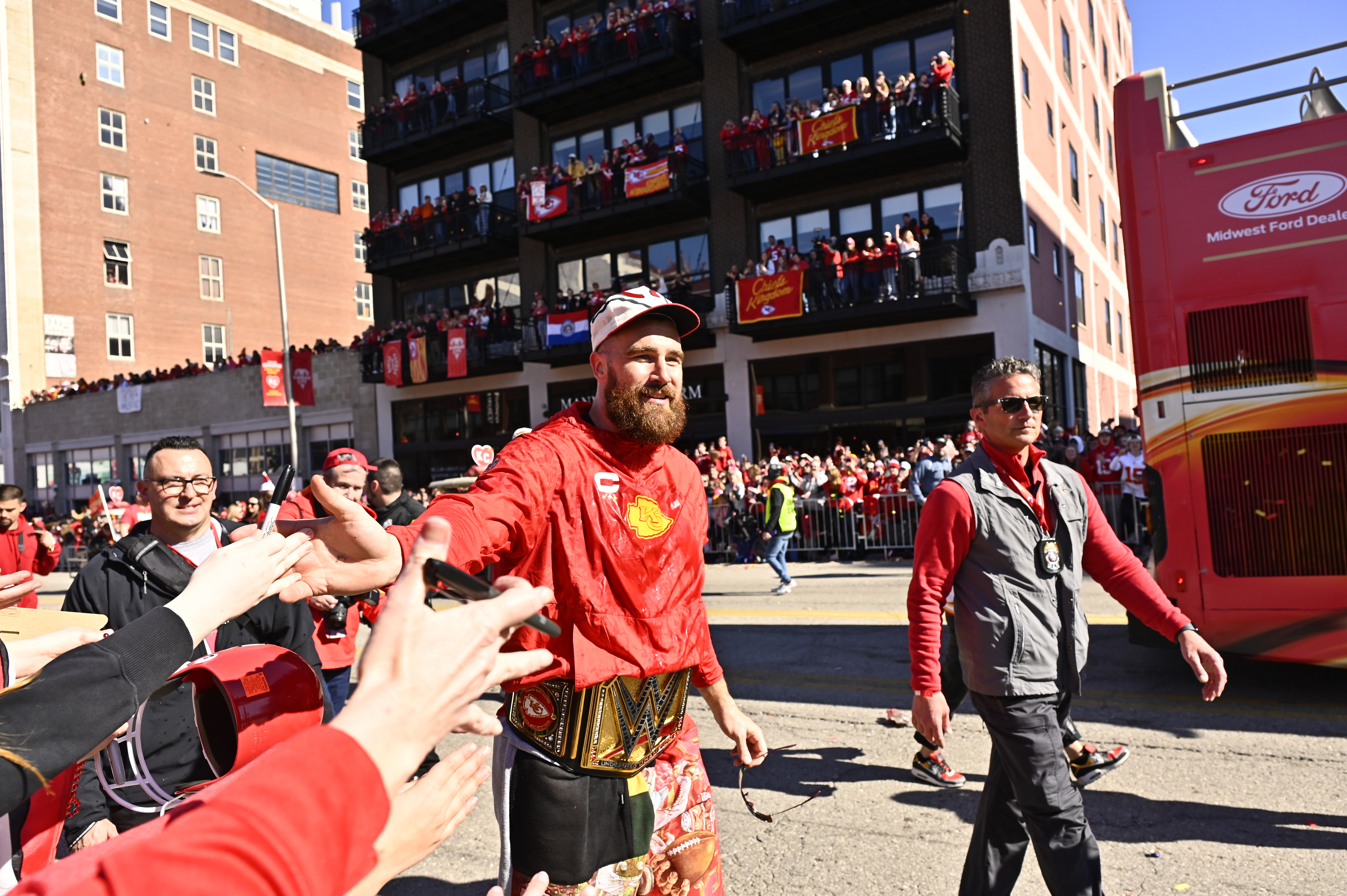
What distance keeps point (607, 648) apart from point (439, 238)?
2809 centimetres

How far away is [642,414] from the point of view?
2844mm

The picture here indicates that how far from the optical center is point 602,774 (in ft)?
8.50

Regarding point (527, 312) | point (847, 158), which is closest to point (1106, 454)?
point (847, 158)

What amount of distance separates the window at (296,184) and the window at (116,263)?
7.24m

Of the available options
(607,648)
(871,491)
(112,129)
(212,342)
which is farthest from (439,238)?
(607,648)

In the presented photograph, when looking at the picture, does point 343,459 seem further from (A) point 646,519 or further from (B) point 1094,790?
(B) point 1094,790

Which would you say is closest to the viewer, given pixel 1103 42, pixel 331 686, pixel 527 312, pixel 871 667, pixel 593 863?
pixel 593 863

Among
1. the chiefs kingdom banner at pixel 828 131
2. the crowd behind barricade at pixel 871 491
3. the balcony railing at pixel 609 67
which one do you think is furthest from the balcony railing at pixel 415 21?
the crowd behind barricade at pixel 871 491

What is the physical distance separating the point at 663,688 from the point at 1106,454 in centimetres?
1466

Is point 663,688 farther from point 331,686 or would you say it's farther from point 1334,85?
point 1334,85

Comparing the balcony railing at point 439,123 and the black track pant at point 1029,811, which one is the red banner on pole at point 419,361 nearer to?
the balcony railing at point 439,123

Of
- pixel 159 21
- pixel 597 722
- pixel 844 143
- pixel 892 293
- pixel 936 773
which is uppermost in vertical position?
pixel 159 21

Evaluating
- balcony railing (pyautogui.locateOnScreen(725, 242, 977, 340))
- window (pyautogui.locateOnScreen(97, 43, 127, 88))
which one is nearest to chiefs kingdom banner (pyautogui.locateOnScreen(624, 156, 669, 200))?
balcony railing (pyautogui.locateOnScreen(725, 242, 977, 340))

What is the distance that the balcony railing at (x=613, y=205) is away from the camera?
23.3 metres
